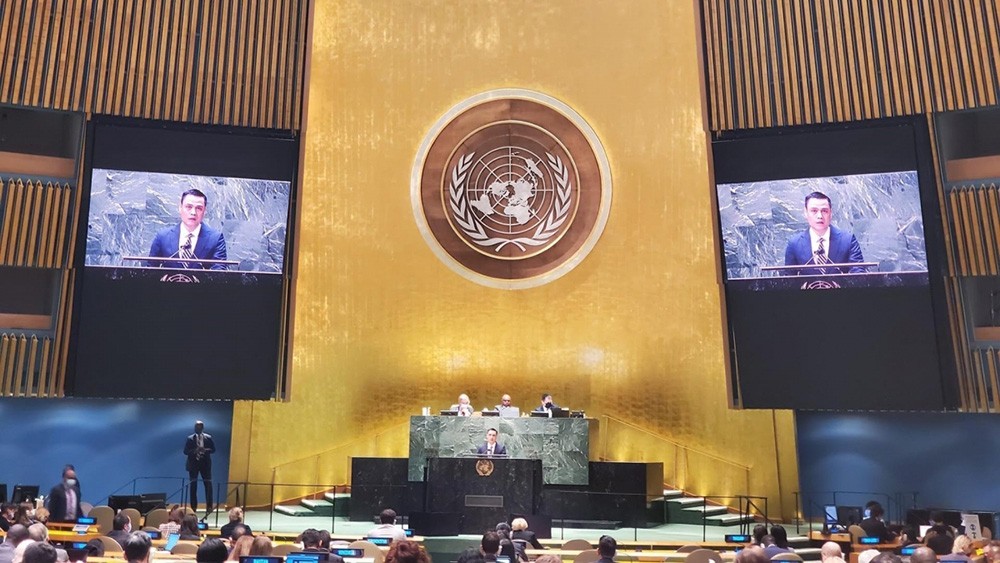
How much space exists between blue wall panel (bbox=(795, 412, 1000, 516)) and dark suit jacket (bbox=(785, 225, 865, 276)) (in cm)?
257

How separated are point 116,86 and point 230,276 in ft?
9.87

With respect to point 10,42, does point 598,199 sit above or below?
below

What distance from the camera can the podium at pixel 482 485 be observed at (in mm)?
10680

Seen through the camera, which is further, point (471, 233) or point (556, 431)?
point (471, 233)

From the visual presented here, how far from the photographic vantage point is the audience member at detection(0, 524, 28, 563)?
511cm

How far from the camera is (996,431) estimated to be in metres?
12.5

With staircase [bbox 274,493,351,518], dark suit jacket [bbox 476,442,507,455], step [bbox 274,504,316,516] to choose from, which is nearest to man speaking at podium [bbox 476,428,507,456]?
dark suit jacket [bbox 476,442,507,455]

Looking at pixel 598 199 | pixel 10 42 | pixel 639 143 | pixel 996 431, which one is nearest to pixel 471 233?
pixel 598 199

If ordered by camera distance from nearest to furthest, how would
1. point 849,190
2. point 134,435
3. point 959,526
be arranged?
point 959,526 → point 849,190 → point 134,435

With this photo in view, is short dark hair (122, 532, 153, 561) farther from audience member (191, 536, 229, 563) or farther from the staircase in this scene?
the staircase

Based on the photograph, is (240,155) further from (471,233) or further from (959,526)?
(959,526)

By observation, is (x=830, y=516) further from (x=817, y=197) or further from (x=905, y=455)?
(x=817, y=197)

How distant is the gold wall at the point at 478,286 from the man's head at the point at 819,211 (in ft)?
5.57

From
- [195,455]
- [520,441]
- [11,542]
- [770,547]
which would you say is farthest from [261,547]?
[195,455]
